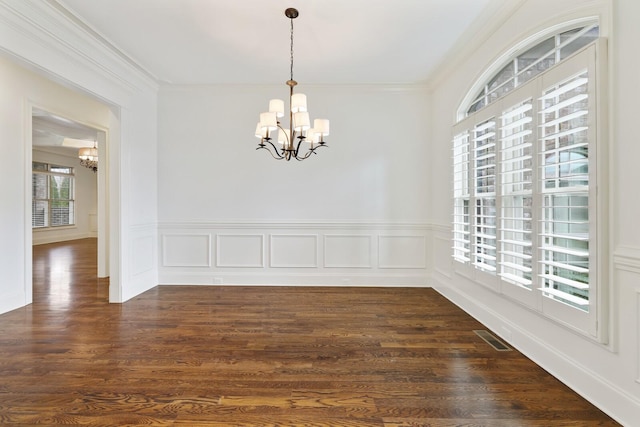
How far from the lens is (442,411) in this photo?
1.95m

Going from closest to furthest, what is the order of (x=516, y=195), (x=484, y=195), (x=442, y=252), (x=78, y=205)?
(x=516, y=195) → (x=484, y=195) → (x=442, y=252) → (x=78, y=205)

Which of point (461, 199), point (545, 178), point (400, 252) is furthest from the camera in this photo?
point (400, 252)

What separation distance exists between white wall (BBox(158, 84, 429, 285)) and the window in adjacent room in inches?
297

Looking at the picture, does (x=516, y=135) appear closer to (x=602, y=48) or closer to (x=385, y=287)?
(x=602, y=48)

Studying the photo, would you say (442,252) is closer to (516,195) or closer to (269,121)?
(516,195)

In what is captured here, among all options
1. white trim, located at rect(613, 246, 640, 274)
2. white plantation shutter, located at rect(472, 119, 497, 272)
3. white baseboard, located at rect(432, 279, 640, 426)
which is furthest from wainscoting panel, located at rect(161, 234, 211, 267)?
white trim, located at rect(613, 246, 640, 274)

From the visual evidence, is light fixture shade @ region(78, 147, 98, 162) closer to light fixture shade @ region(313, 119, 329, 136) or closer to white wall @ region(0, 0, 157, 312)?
white wall @ region(0, 0, 157, 312)

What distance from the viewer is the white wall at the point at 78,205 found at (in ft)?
31.5

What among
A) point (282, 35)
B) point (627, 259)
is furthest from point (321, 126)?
point (627, 259)

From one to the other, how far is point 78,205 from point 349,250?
35.3ft

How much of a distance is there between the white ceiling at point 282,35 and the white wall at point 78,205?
26.5ft

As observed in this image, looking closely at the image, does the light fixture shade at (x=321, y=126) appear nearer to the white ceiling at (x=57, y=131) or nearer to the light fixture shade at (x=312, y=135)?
the light fixture shade at (x=312, y=135)

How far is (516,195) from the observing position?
275cm

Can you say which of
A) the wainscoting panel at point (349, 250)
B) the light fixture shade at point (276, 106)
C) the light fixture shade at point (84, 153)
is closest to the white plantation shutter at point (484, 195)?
the wainscoting panel at point (349, 250)
